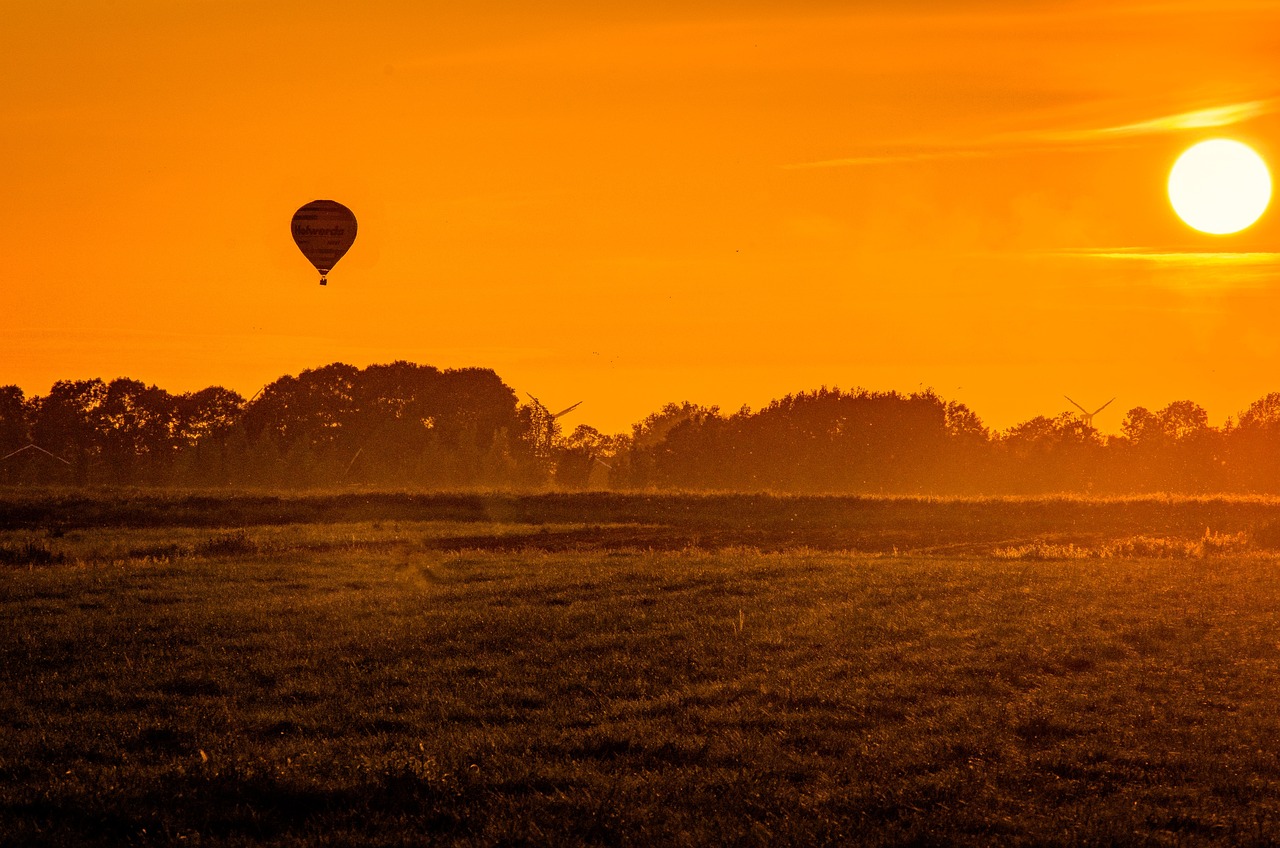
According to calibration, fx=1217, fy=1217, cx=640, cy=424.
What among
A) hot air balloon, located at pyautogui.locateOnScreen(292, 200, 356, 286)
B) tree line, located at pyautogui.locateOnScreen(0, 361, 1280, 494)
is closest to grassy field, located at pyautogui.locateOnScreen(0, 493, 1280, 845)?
hot air balloon, located at pyautogui.locateOnScreen(292, 200, 356, 286)

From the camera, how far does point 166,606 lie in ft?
96.5

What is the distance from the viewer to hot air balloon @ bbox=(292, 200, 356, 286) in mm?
56062

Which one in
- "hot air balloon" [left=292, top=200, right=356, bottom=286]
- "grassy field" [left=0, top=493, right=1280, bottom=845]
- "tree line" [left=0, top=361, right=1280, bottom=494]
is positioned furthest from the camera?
"tree line" [left=0, top=361, right=1280, bottom=494]

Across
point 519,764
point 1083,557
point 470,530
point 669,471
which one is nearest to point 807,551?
point 1083,557

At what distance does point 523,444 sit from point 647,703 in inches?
5494

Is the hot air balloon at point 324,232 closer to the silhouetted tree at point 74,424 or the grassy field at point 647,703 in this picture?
the grassy field at point 647,703

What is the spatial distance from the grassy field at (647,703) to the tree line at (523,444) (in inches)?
3974

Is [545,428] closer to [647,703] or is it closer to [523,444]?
[523,444]

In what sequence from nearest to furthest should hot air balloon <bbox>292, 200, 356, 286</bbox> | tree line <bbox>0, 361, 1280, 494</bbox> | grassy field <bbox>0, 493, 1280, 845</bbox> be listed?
grassy field <bbox>0, 493, 1280, 845</bbox>
hot air balloon <bbox>292, 200, 356, 286</bbox>
tree line <bbox>0, 361, 1280, 494</bbox>

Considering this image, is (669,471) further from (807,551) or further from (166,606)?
(166,606)

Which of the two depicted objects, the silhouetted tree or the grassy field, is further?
the silhouetted tree

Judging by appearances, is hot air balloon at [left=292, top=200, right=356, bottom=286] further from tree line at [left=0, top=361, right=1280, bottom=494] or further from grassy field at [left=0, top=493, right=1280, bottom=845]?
tree line at [left=0, top=361, right=1280, bottom=494]

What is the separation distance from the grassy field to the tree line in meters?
101

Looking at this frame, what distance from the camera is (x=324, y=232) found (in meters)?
56.2
